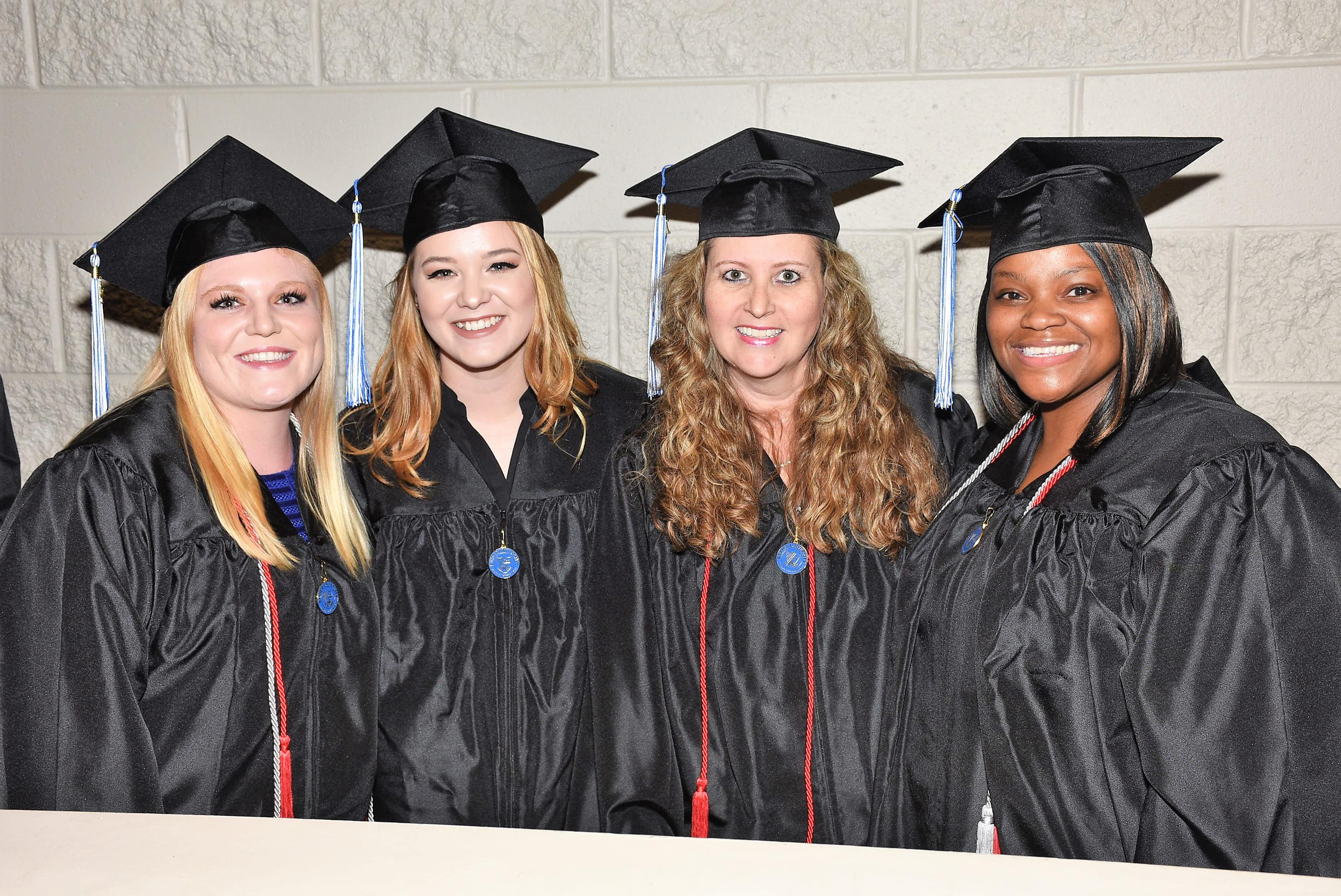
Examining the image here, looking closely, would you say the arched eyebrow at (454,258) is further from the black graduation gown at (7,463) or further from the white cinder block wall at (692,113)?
the black graduation gown at (7,463)

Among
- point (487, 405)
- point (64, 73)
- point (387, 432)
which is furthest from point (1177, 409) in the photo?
point (64, 73)

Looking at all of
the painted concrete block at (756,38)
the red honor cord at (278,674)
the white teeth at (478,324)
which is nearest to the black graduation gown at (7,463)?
the red honor cord at (278,674)

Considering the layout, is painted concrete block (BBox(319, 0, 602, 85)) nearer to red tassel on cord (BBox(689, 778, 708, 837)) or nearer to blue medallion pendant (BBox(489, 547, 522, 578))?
blue medallion pendant (BBox(489, 547, 522, 578))

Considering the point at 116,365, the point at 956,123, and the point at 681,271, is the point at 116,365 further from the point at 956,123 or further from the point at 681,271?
the point at 956,123

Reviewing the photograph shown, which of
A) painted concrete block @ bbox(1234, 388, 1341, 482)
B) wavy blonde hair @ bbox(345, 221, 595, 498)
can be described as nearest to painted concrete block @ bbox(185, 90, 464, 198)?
wavy blonde hair @ bbox(345, 221, 595, 498)

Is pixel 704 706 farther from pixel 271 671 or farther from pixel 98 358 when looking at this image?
pixel 98 358

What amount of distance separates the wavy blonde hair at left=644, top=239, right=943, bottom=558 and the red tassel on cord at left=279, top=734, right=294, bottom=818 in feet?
2.92

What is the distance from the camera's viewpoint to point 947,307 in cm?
226

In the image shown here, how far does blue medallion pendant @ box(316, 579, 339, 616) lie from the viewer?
2.12 metres

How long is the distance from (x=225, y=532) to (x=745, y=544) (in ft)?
3.51

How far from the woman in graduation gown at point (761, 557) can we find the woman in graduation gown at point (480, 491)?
0.42 ft

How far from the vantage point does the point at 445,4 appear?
2.81 meters

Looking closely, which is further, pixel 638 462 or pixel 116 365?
pixel 116 365

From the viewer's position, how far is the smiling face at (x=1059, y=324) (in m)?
1.91
